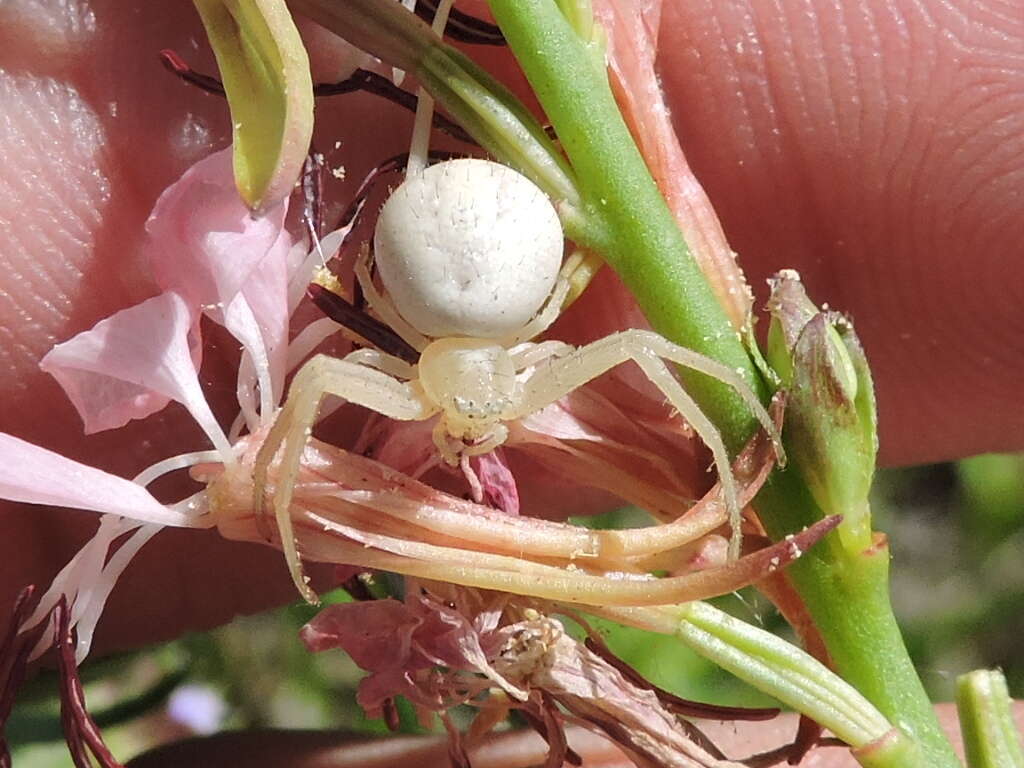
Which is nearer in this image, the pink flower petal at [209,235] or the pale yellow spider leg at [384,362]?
the pink flower petal at [209,235]

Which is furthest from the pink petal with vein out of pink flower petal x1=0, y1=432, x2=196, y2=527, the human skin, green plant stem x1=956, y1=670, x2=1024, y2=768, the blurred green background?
the blurred green background

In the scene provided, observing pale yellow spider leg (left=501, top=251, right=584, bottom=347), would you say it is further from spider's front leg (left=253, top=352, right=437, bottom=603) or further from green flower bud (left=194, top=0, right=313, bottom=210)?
green flower bud (left=194, top=0, right=313, bottom=210)

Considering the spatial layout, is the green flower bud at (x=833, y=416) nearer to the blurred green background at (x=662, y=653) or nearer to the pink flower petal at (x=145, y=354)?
the pink flower petal at (x=145, y=354)

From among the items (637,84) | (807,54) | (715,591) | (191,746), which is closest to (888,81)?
(807,54)

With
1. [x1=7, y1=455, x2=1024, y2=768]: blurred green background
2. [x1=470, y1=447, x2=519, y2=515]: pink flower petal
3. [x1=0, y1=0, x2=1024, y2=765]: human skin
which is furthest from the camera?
[x1=7, y1=455, x2=1024, y2=768]: blurred green background

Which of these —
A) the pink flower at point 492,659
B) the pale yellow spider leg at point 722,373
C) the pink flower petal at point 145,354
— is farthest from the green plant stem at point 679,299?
the pink flower petal at point 145,354

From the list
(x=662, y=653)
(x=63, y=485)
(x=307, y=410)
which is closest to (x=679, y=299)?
(x=307, y=410)
